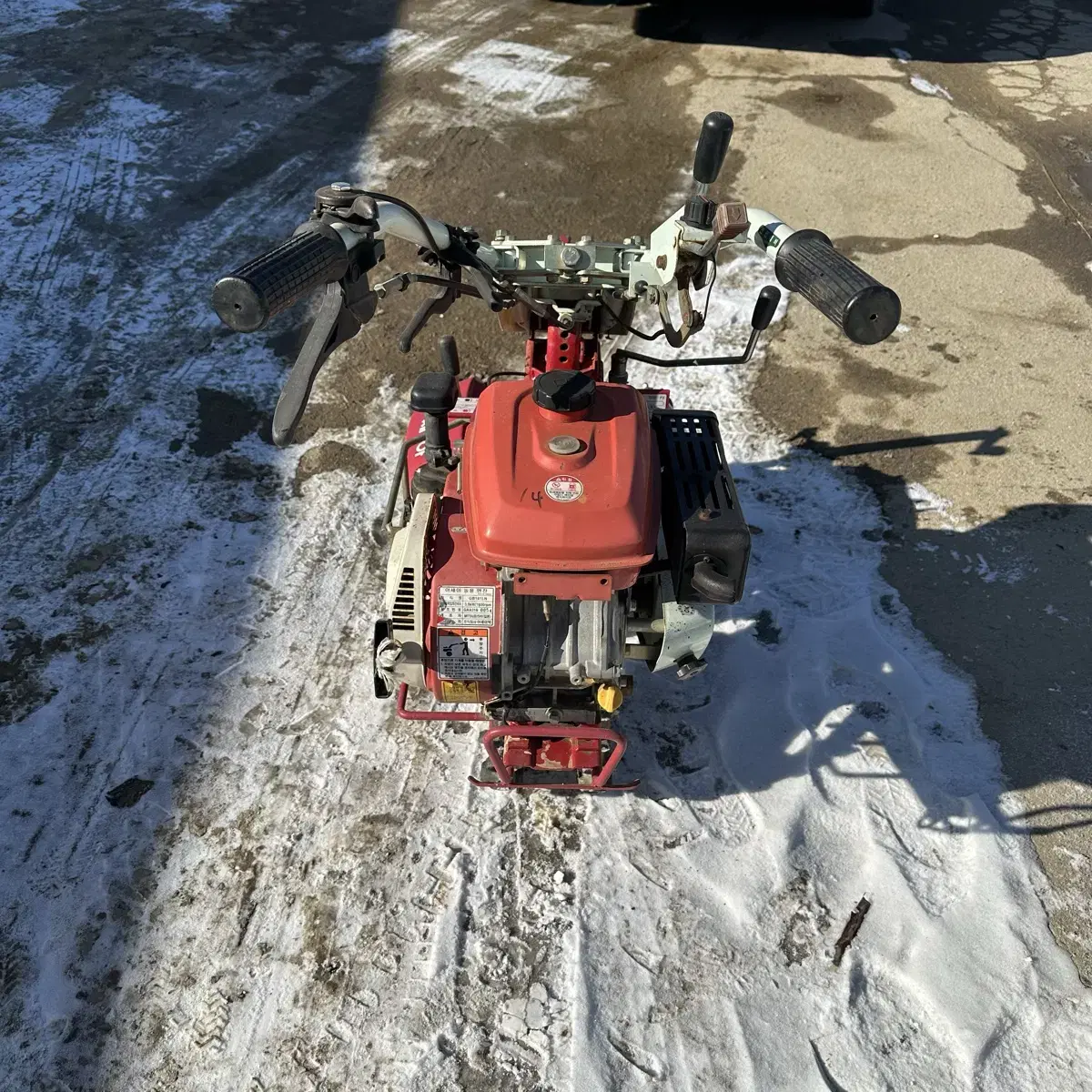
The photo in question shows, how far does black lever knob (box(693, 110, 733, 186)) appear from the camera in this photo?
7.88ft

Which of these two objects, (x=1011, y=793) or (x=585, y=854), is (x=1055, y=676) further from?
(x=585, y=854)

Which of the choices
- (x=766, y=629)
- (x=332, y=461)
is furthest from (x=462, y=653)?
(x=332, y=461)

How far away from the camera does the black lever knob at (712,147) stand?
2.40 m

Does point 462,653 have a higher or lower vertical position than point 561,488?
lower

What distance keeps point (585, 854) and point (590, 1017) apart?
59 centimetres

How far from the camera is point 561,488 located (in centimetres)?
251

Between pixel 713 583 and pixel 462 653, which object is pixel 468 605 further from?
pixel 713 583

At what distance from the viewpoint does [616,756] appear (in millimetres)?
3012

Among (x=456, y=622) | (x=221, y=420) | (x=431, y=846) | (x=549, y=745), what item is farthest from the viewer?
(x=221, y=420)

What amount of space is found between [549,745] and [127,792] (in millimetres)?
1794

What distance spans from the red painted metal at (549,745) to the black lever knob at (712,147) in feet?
5.99

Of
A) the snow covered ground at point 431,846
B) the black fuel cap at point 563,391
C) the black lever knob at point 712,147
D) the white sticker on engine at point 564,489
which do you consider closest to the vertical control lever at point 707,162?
the black lever knob at point 712,147

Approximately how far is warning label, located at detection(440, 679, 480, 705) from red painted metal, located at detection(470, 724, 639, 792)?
14cm

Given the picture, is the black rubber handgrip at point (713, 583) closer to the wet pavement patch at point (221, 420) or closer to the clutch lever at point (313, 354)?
the clutch lever at point (313, 354)
